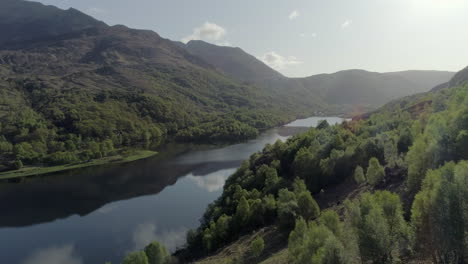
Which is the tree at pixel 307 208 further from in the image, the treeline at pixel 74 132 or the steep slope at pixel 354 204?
the treeline at pixel 74 132

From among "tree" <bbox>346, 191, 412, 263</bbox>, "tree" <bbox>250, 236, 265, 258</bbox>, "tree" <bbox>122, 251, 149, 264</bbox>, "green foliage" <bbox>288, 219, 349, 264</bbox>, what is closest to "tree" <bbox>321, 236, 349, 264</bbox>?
"green foliage" <bbox>288, 219, 349, 264</bbox>

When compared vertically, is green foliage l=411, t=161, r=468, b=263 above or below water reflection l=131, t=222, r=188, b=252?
above

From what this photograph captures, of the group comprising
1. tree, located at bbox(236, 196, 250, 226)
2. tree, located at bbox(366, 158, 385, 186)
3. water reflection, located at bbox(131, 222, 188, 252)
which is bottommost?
water reflection, located at bbox(131, 222, 188, 252)

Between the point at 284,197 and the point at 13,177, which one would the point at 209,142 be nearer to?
the point at 13,177

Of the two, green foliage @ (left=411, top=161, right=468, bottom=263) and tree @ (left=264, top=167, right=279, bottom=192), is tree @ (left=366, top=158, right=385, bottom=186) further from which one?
green foliage @ (left=411, top=161, right=468, bottom=263)

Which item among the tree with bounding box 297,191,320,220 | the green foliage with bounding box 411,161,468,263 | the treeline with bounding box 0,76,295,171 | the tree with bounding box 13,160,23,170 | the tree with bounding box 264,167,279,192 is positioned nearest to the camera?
the green foliage with bounding box 411,161,468,263

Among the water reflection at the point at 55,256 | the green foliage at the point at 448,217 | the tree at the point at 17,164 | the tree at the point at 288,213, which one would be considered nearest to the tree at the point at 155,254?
the tree at the point at 288,213

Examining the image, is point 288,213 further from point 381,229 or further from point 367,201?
point 381,229

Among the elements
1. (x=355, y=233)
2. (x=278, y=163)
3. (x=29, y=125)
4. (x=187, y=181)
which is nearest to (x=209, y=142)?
(x=187, y=181)
